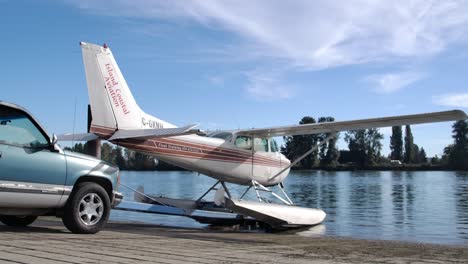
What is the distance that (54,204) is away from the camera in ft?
25.4

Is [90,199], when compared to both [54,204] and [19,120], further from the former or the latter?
[19,120]

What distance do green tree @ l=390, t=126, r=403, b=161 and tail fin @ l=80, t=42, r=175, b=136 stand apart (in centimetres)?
14927

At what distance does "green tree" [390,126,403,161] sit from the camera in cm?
15288

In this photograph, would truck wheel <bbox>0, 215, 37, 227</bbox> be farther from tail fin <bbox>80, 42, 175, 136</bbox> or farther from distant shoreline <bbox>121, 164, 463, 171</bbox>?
distant shoreline <bbox>121, 164, 463, 171</bbox>

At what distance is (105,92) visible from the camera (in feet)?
40.1

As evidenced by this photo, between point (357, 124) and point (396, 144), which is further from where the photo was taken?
point (396, 144)

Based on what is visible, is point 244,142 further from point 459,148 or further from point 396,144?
point 396,144

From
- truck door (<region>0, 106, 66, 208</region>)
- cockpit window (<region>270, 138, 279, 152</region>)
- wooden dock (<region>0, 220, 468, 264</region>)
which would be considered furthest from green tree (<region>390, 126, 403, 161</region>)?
truck door (<region>0, 106, 66, 208</region>)

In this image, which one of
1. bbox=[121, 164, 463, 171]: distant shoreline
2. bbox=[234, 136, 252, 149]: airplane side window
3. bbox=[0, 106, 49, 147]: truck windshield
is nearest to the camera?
bbox=[0, 106, 49, 147]: truck windshield

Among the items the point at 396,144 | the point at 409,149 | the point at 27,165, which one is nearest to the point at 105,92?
the point at 27,165

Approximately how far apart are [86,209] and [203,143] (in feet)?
21.1

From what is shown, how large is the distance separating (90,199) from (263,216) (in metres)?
5.67

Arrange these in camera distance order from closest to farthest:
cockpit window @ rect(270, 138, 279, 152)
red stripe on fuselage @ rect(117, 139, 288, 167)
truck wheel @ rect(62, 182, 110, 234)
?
truck wheel @ rect(62, 182, 110, 234), red stripe on fuselage @ rect(117, 139, 288, 167), cockpit window @ rect(270, 138, 279, 152)

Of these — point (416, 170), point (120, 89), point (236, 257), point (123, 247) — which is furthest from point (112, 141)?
point (416, 170)
